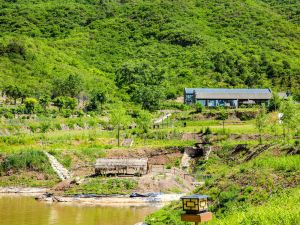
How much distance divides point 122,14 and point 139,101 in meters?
68.3

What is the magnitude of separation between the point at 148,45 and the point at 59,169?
85114 mm

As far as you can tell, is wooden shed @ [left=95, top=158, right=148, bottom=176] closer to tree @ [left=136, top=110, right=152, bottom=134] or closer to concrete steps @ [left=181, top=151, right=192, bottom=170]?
concrete steps @ [left=181, top=151, right=192, bottom=170]

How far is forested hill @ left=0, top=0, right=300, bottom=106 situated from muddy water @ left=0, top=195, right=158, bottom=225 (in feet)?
157

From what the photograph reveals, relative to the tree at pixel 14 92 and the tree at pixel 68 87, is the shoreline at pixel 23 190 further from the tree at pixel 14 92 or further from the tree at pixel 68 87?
the tree at pixel 68 87

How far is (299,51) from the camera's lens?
126 metres

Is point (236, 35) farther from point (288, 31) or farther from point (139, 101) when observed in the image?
point (139, 101)

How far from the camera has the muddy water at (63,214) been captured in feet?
113

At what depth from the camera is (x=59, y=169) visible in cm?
5088

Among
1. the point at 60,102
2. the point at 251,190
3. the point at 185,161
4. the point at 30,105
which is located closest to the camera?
the point at 251,190

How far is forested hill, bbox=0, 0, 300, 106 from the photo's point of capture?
10488 cm

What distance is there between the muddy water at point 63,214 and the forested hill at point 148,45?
157ft

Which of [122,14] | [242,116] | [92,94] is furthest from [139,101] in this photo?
[122,14]

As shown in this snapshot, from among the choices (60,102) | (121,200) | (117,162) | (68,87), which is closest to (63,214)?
(121,200)

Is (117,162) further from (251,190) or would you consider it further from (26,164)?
(251,190)
